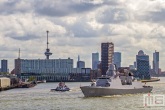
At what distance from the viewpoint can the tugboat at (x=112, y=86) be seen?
4537 inches

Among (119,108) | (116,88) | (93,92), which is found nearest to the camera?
(119,108)

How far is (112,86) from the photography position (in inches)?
4761

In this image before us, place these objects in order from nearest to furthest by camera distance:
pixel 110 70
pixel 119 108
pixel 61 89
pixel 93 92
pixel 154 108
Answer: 1. pixel 154 108
2. pixel 119 108
3. pixel 93 92
4. pixel 110 70
5. pixel 61 89

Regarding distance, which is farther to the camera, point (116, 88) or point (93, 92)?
point (116, 88)

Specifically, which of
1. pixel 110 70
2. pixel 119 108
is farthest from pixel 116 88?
pixel 119 108

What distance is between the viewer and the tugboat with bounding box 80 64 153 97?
4537 inches

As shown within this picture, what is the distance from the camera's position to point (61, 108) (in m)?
82.6

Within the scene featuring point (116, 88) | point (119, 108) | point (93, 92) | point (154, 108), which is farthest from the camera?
point (116, 88)

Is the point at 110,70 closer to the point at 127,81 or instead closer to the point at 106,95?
the point at 127,81

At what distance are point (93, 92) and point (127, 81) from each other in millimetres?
23486

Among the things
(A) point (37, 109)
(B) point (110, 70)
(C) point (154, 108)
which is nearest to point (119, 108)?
(C) point (154, 108)

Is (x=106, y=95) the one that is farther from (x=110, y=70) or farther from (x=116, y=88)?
(x=110, y=70)

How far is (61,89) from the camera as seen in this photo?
147 metres

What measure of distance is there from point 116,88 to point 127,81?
576 inches
